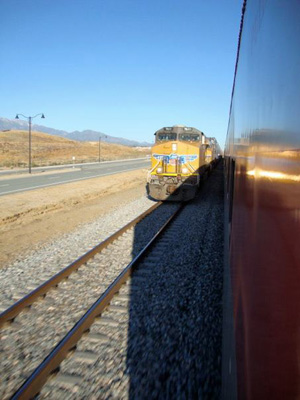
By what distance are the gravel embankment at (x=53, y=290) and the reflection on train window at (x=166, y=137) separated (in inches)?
211

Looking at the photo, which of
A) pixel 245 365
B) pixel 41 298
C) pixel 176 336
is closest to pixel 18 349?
pixel 41 298

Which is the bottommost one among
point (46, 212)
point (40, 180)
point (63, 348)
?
point (46, 212)

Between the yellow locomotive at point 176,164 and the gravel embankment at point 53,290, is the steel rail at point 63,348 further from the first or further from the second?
the yellow locomotive at point 176,164

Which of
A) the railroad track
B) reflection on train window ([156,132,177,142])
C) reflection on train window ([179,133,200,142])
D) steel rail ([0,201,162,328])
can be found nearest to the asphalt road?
reflection on train window ([156,132,177,142])

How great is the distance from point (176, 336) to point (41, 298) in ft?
7.79

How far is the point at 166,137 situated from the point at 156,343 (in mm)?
11257

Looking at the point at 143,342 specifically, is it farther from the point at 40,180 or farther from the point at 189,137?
the point at 40,180

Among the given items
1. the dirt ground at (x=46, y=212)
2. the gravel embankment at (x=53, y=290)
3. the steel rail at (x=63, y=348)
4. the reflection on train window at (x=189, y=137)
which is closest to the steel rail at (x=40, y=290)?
the gravel embankment at (x=53, y=290)

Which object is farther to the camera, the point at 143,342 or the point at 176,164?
the point at 176,164

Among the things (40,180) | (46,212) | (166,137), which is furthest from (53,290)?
(40,180)

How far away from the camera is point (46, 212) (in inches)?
514

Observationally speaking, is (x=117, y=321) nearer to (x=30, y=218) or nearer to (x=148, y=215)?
(x=148, y=215)

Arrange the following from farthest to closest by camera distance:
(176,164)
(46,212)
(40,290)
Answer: (176,164), (46,212), (40,290)

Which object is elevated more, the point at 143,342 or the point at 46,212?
the point at 143,342
